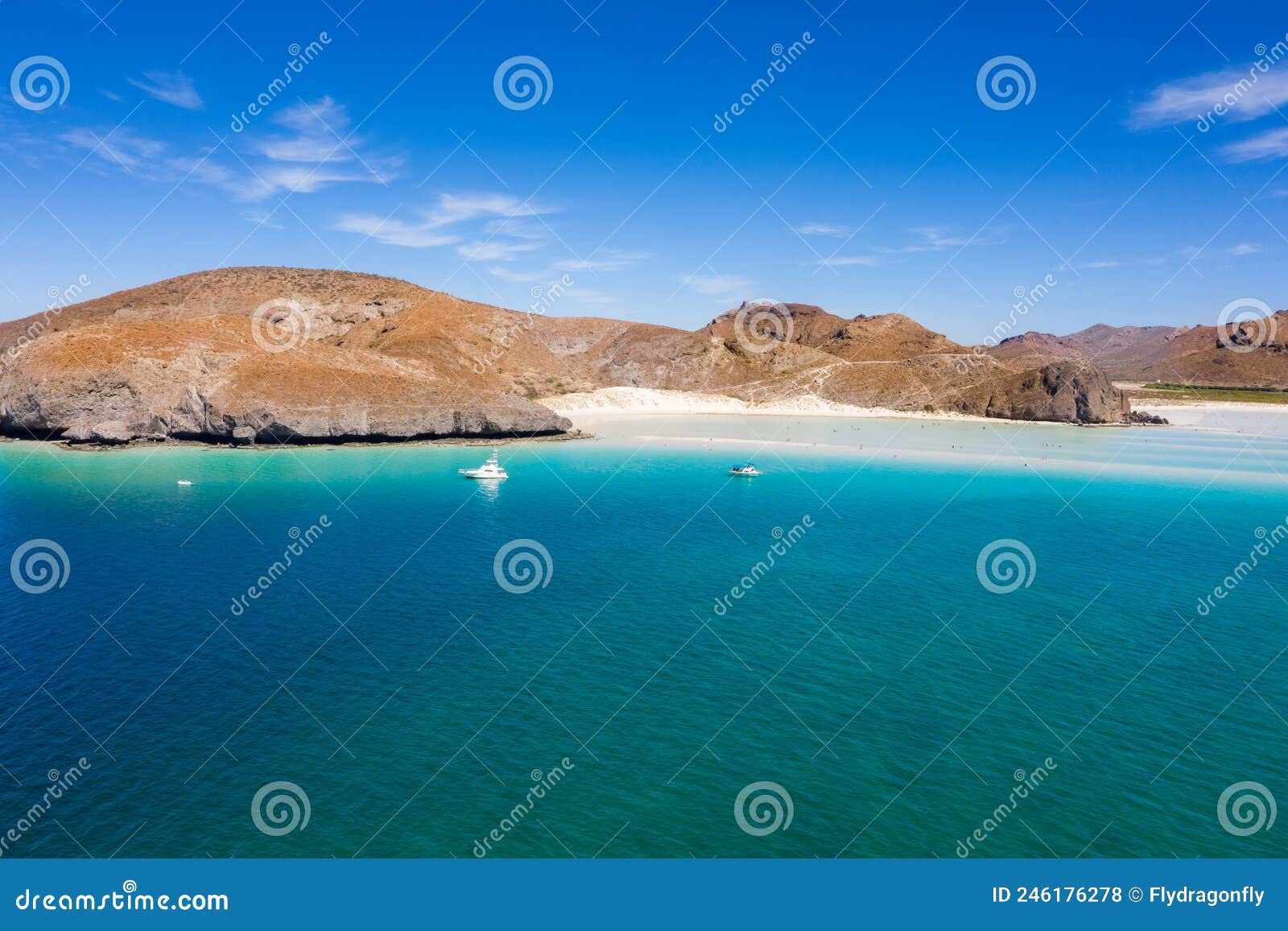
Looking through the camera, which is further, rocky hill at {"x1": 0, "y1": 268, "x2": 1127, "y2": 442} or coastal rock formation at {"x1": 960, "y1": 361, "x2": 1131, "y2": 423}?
coastal rock formation at {"x1": 960, "y1": 361, "x2": 1131, "y2": 423}

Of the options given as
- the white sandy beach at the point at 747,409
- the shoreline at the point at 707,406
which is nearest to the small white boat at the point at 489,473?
the white sandy beach at the point at 747,409

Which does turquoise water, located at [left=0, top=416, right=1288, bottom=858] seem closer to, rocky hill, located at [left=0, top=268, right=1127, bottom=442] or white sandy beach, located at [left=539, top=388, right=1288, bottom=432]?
rocky hill, located at [left=0, top=268, right=1127, bottom=442]

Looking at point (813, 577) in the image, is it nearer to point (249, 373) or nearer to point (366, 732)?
point (366, 732)

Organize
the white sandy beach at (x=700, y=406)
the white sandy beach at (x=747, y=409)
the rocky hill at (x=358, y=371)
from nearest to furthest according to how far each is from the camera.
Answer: the rocky hill at (x=358, y=371) → the white sandy beach at (x=747, y=409) → the white sandy beach at (x=700, y=406)

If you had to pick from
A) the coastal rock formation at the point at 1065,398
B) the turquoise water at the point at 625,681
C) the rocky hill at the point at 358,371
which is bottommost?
the turquoise water at the point at 625,681

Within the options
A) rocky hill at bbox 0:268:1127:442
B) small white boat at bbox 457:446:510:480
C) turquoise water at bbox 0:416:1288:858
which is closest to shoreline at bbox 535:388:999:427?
rocky hill at bbox 0:268:1127:442

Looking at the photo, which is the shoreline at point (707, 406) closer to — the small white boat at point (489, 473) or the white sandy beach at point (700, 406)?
the white sandy beach at point (700, 406)

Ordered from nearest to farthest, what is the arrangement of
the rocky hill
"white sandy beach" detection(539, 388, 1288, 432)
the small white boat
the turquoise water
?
1. the turquoise water
2. the small white boat
3. the rocky hill
4. "white sandy beach" detection(539, 388, 1288, 432)
